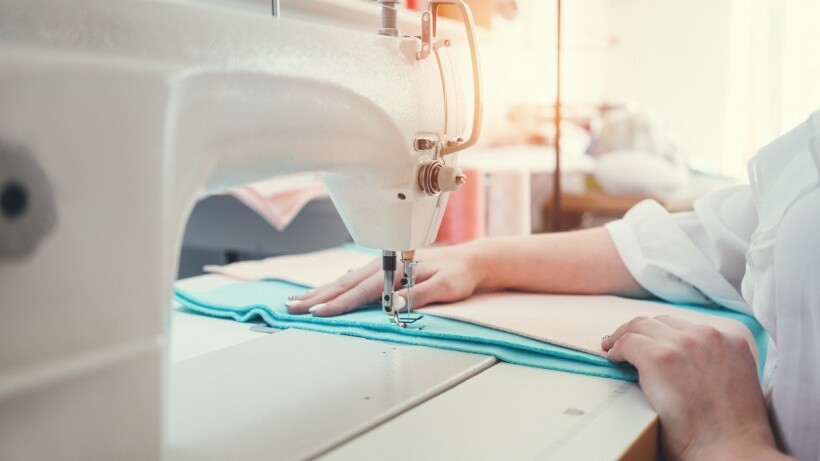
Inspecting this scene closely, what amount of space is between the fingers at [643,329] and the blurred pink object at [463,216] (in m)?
0.97

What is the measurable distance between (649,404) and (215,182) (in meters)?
0.40

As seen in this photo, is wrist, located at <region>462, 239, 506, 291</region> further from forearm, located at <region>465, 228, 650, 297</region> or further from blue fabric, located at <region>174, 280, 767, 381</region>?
blue fabric, located at <region>174, 280, 767, 381</region>

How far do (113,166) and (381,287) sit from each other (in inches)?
20.7

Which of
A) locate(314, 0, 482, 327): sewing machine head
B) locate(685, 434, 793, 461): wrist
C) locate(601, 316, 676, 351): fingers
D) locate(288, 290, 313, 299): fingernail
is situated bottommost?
locate(685, 434, 793, 461): wrist

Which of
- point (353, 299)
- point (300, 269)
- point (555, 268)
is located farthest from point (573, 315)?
point (300, 269)

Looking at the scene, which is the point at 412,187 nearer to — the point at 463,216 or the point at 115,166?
the point at 115,166

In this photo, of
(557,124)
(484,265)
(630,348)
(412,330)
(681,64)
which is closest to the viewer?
(630,348)

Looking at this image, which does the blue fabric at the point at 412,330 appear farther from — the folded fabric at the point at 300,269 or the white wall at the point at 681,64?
the white wall at the point at 681,64

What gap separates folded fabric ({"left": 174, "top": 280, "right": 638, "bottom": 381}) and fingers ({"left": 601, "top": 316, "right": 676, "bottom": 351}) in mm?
22

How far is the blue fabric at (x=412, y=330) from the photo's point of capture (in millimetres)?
742

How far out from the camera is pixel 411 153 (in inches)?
29.7

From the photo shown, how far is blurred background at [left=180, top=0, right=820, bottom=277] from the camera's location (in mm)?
2998

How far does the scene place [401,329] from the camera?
2.72 ft

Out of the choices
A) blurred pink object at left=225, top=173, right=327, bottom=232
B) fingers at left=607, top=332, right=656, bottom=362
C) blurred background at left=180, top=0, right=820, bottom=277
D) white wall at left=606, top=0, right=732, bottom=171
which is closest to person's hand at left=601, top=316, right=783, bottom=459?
fingers at left=607, top=332, right=656, bottom=362
